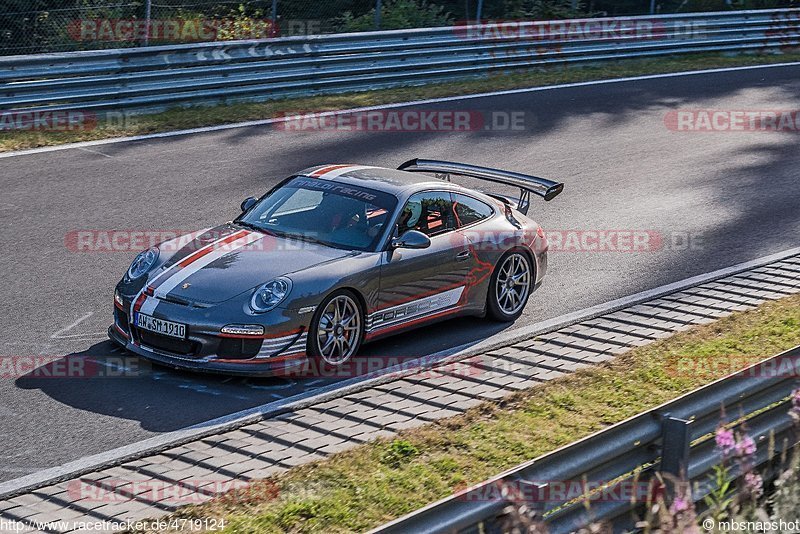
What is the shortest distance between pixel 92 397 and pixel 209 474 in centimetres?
152

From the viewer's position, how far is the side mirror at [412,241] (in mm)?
8633

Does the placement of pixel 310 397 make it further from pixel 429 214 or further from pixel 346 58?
pixel 346 58

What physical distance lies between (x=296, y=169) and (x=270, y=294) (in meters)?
5.86

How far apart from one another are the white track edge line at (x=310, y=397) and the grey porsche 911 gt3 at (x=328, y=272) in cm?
33

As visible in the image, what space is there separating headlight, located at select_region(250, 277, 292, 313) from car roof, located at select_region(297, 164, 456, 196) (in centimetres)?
154

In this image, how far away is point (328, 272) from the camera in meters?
8.13

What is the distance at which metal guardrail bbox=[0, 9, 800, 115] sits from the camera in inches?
569

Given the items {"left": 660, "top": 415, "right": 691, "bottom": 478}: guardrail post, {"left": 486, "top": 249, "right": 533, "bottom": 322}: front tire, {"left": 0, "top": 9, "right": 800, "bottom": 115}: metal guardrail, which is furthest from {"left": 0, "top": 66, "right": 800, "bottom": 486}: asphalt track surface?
{"left": 660, "top": 415, "right": 691, "bottom": 478}: guardrail post

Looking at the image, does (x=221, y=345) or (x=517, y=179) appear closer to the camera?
(x=221, y=345)

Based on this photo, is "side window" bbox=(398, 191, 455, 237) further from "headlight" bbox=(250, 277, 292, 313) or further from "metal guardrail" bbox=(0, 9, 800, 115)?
"metal guardrail" bbox=(0, 9, 800, 115)

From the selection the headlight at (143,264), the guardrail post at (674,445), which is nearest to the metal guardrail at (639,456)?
the guardrail post at (674,445)

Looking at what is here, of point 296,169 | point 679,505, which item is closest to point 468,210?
point 296,169

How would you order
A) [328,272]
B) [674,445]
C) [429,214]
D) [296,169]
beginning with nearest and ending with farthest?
[674,445]
[328,272]
[429,214]
[296,169]

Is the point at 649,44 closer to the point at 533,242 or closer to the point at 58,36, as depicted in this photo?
the point at 58,36
